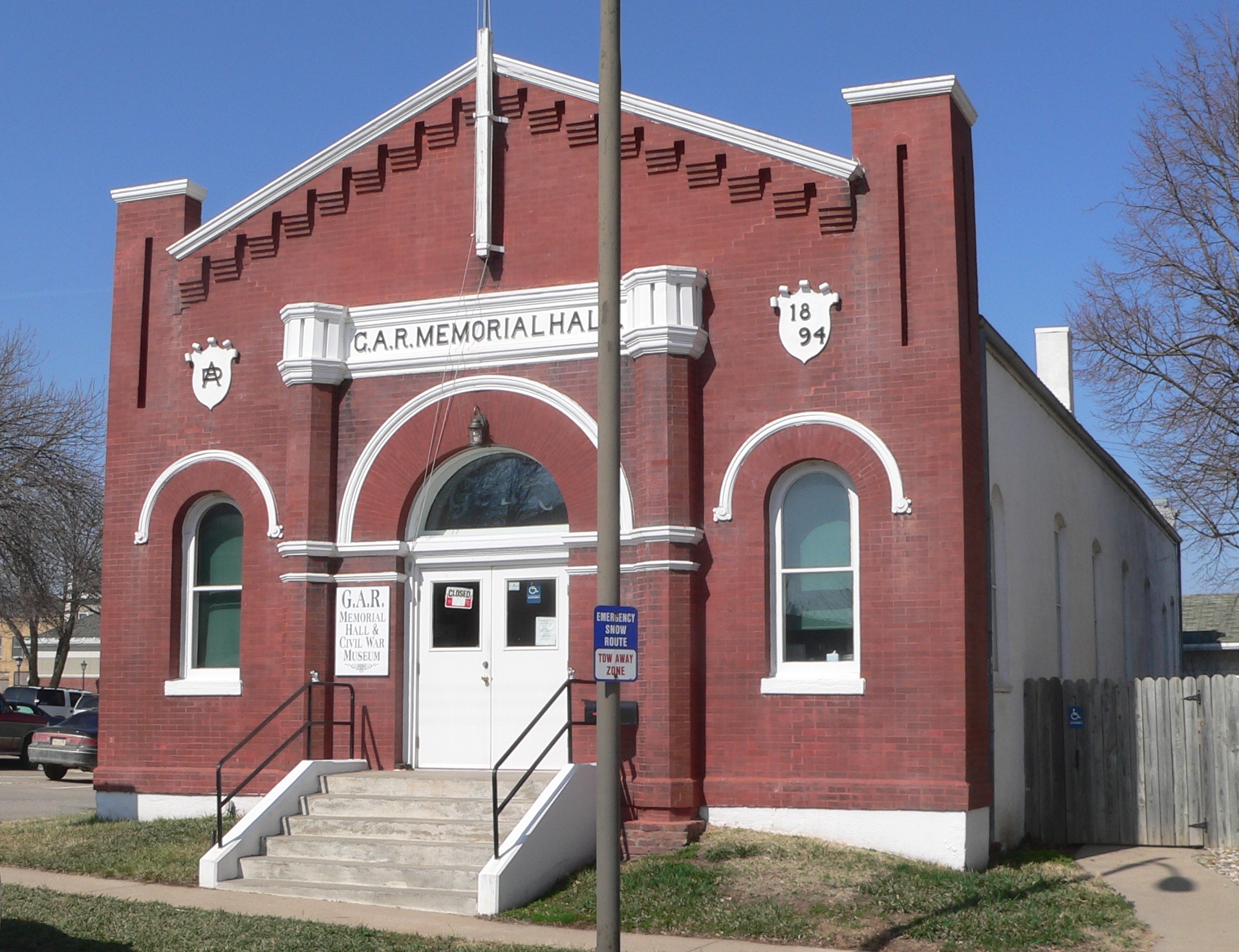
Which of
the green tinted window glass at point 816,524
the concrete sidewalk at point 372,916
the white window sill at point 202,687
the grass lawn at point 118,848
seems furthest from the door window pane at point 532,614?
the grass lawn at point 118,848

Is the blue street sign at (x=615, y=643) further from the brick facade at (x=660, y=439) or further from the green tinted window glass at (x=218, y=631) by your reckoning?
the green tinted window glass at (x=218, y=631)

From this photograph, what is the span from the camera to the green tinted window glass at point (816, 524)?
14.1 m

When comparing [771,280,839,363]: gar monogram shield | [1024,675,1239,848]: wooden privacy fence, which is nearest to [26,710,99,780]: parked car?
[1024,675,1239,848]: wooden privacy fence

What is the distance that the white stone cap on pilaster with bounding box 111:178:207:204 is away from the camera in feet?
57.2

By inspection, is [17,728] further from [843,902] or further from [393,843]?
[843,902]

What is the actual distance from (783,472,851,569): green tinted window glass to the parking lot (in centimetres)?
1089

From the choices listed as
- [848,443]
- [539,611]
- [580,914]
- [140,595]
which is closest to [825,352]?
[848,443]

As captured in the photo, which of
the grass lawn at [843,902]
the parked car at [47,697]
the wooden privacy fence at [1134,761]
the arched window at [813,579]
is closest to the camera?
the grass lawn at [843,902]

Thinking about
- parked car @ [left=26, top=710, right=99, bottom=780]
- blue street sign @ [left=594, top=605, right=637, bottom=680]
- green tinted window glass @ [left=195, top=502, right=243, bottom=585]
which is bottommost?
parked car @ [left=26, top=710, right=99, bottom=780]

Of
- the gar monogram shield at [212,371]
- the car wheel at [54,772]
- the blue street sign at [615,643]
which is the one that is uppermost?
the gar monogram shield at [212,371]

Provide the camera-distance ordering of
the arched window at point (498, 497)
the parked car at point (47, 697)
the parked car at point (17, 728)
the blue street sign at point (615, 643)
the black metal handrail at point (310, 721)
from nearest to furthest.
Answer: the blue street sign at point (615, 643) < the black metal handrail at point (310, 721) < the arched window at point (498, 497) < the parked car at point (17, 728) < the parked car at point (47, 697)

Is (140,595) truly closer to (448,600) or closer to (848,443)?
(448,600)

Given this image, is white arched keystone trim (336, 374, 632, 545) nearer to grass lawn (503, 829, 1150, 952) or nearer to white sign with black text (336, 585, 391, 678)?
white sign with black text (336, 585, 391, 678)

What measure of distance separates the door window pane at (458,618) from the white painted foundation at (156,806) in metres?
2.77
